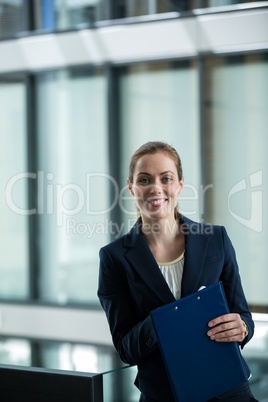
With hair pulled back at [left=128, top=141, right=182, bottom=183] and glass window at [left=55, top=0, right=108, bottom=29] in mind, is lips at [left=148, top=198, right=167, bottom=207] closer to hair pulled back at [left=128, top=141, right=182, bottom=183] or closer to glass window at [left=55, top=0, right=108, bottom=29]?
hair pulled back at [left=128, top=141, right=182, bottom=183]

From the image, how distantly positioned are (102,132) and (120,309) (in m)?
4.25

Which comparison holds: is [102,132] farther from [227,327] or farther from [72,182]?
[227,327]

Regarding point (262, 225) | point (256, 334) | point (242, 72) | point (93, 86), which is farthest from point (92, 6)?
point (256, 334)

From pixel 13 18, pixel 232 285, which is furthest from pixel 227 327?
pixel 13 18

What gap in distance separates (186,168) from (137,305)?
12.6ft

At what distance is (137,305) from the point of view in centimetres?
154

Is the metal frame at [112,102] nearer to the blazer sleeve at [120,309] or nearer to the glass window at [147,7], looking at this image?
the glass window at [147,7]

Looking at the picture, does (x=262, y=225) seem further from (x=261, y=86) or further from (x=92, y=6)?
(x=92, y=6)

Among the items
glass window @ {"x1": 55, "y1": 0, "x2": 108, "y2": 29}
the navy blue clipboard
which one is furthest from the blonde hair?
glass window @ {"x1": 55, "y1": 0, "x2": 108, "y2": 29}

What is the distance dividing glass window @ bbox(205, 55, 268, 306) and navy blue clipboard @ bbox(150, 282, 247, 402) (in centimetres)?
359

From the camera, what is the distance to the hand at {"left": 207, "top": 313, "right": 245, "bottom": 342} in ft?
4.84

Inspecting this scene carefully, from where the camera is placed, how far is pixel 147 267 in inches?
60.2

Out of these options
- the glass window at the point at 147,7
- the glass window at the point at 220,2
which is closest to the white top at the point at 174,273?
the glass window at the point at 220,2

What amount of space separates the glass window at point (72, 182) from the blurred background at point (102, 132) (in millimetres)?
11
